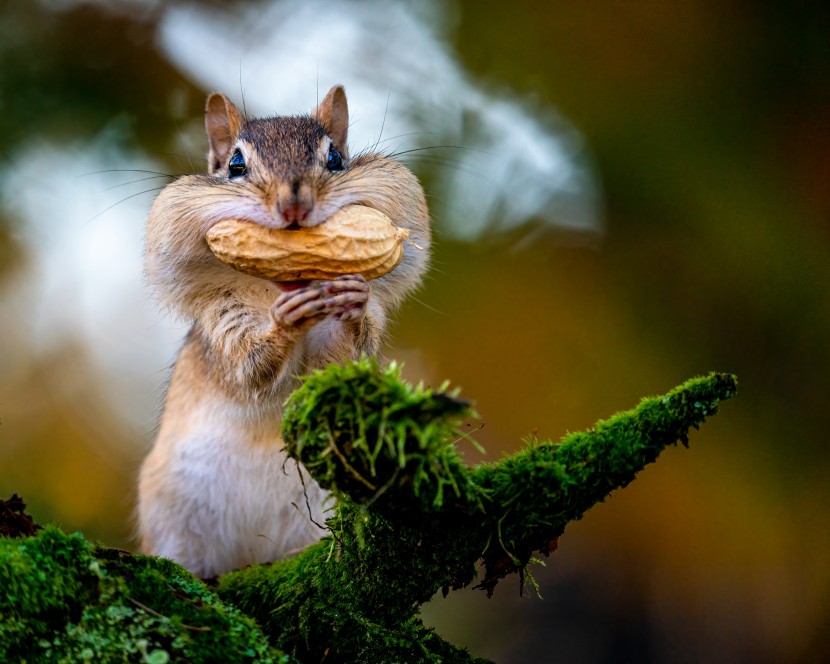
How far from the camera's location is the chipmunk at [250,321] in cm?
229

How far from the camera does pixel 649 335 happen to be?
443 centimetres

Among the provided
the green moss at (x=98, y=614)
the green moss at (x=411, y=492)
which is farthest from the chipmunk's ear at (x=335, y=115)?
the green moss at (x=98, y=614)

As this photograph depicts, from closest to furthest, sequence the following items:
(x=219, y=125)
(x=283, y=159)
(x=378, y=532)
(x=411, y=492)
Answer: (x=411, y=492) → (x=378, y=532) → (x=283, y=159) → (x=219, y=125)

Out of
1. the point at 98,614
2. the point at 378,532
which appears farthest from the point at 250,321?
the point at 98,614

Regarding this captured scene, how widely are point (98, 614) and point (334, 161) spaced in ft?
5.11

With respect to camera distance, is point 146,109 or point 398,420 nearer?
point 398,420

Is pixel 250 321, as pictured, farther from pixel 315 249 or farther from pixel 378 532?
pixel 378 532

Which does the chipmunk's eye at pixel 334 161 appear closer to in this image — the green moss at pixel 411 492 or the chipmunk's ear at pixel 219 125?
the chipmunk's ear at pixel 219 125

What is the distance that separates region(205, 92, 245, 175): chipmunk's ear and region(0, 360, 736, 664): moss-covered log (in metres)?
1.54

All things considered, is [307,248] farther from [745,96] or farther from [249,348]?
[745,96]

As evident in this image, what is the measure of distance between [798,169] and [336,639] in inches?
150

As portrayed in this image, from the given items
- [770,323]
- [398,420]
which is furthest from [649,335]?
[398,420]

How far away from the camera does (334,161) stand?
2.58 meters

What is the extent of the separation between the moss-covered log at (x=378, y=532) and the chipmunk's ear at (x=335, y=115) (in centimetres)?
160
